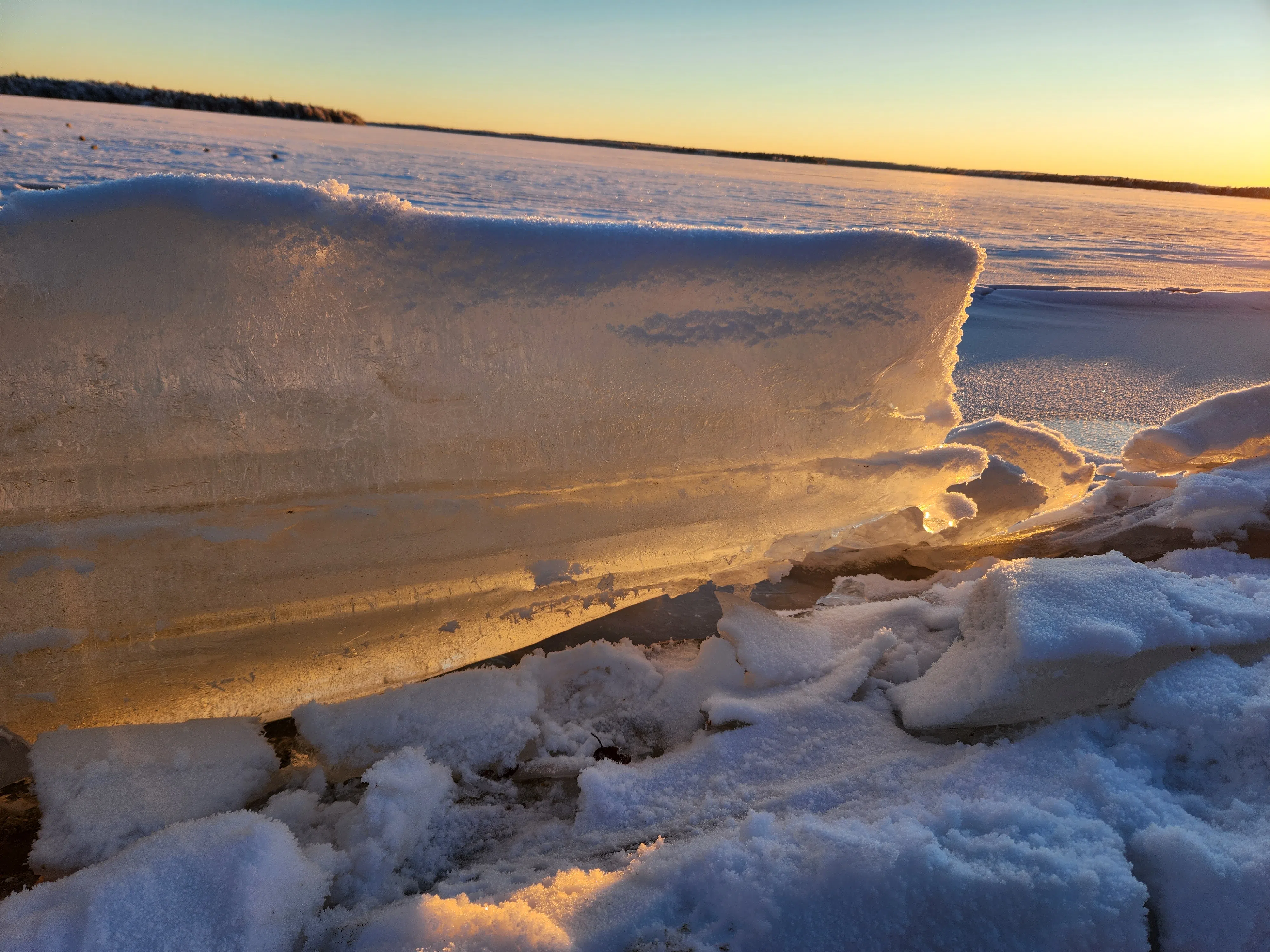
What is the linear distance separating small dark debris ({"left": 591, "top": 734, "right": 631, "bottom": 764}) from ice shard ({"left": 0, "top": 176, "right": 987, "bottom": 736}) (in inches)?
14.2

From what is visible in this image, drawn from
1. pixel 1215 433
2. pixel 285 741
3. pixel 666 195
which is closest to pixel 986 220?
pixel 666 195

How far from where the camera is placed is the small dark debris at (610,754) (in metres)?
1.29

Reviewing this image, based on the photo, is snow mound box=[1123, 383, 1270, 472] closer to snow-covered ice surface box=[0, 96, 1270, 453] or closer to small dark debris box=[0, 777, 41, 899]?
snow-covered ice surface box=[0, 96, 1270, 453]

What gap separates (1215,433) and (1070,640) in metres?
1.50

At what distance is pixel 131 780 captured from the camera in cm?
117

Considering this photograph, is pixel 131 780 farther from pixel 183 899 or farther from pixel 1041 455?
pixel 1041 455

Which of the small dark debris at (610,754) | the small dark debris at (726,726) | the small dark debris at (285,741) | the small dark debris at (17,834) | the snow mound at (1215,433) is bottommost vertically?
the small dark debris at (285,741)

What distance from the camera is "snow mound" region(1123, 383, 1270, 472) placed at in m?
2.11

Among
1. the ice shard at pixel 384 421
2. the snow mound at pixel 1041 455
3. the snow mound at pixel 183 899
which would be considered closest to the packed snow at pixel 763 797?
the snow mound at pixel 183 899

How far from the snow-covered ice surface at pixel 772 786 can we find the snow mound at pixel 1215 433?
0.18m

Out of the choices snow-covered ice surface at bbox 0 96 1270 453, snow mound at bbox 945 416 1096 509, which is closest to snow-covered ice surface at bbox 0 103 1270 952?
snow mound at bbox 945 416 1096 509

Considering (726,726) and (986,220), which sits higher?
(986,220)

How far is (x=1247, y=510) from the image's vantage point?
1.83 m

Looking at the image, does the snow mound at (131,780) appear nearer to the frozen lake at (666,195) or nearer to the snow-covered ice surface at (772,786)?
the snow-covered ice surface at (772,786)
